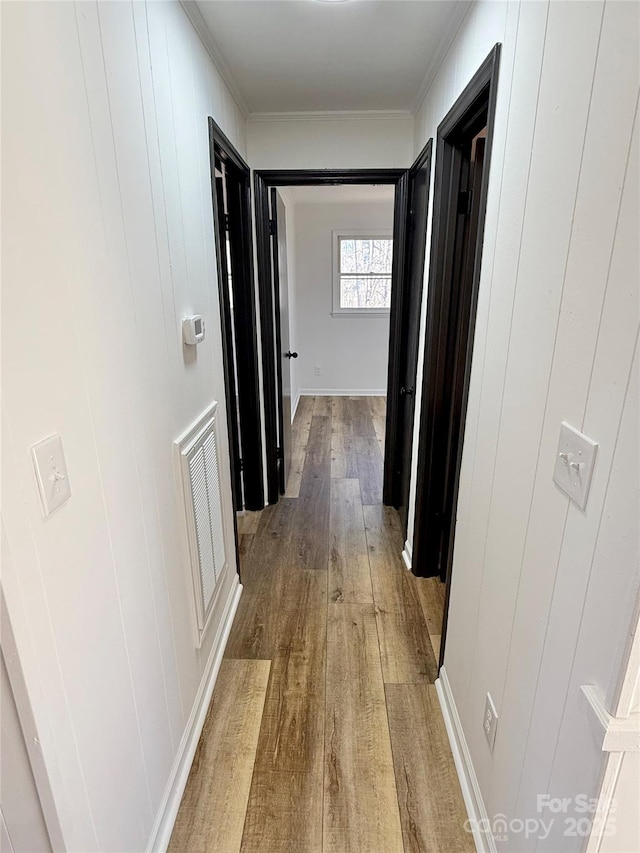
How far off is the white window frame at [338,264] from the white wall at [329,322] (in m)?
0.04

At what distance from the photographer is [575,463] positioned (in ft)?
2.68

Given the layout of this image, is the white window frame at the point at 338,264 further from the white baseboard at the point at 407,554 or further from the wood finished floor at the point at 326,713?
the white baseboard at the point at 407,554

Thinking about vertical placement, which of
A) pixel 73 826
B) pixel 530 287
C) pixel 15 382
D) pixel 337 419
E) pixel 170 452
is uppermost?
pixel 530 287

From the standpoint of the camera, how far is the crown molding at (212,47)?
1522 mm

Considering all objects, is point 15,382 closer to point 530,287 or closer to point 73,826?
point 73,826

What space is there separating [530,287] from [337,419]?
4282mm

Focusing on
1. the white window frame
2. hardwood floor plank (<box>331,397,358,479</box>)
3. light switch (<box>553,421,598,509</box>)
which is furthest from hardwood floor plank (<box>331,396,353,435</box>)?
light switch (<box>553,421,598,509</box>)

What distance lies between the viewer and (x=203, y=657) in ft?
5.74

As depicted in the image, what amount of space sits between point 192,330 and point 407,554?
1.77 metres

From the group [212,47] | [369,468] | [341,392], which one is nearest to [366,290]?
[341,392]

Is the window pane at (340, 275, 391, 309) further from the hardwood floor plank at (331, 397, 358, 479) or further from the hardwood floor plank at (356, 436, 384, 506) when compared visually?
the hardwood floor plank at (356, 436, 384, 506)

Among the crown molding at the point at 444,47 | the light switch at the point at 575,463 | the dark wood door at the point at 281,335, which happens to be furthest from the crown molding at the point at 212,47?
the light switch at the point at 575,463

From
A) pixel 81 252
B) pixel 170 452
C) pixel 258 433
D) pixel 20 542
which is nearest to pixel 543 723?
pixel 20 542

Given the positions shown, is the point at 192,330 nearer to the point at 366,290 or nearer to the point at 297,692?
the point at 297,692
